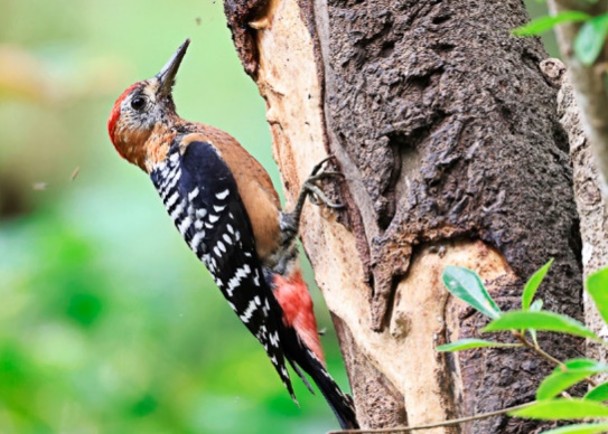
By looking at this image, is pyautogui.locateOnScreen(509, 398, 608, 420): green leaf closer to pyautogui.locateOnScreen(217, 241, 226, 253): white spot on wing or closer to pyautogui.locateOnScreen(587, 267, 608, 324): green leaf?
pyautogui.locateOnScreen(587, 267, 608, 324): green leaf

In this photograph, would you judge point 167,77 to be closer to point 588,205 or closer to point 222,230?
point 222,230

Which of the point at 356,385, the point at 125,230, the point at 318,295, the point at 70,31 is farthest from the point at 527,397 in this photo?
the point at 70,31

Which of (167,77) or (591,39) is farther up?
(167,77)

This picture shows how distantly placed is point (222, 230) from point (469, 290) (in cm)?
194

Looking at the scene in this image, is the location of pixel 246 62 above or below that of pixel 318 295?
above

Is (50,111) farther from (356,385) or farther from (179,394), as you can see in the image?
(356,385)

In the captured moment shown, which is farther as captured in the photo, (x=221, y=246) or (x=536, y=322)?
(x=221, y=246)

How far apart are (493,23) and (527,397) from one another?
90 centimetres

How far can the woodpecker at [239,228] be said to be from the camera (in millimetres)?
3061

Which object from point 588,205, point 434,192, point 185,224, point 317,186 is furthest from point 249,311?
point 588,205

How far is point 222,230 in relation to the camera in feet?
10.6

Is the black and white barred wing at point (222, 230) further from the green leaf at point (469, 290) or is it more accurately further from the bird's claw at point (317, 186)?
the green leaf at point (469, 290)

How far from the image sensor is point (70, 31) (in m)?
6.03

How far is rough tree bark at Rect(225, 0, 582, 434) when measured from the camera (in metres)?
1.88
